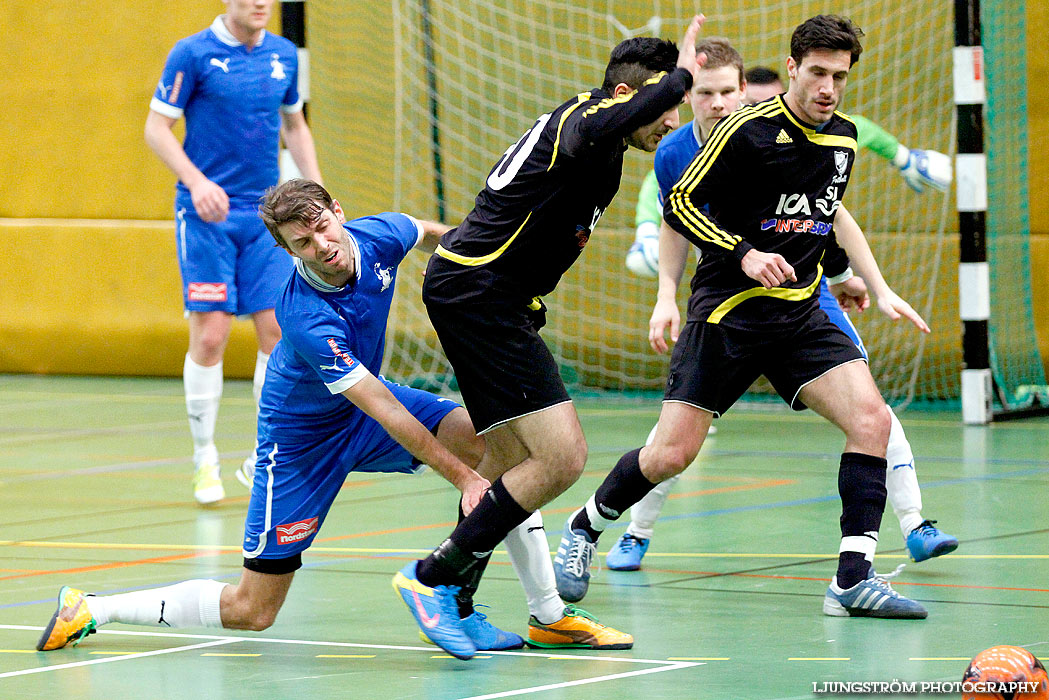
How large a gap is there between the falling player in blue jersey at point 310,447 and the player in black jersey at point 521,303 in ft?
0.35

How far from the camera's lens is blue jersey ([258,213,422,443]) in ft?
14.1

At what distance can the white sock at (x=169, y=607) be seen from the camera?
14.8 ft

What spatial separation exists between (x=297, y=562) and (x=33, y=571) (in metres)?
1.68

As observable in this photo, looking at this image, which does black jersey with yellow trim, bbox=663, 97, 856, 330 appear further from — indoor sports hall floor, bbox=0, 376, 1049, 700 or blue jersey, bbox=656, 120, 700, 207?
indoor sports hall floor, bbox=0, 376, 1049, 700

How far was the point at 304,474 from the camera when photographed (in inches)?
178

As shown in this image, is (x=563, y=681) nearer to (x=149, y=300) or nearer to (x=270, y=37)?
(x=270, y=37)

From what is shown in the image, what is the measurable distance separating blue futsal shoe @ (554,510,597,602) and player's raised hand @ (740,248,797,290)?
1054mm

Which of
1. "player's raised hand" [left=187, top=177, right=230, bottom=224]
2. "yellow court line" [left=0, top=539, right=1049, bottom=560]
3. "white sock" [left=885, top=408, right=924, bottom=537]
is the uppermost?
"player's raised hand" [left=187, top=177, right=230, bottom=224]

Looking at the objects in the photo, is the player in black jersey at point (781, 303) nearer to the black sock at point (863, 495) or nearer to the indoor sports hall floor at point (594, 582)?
the black sock at point (863, 495)

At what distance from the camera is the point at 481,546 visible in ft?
14.3

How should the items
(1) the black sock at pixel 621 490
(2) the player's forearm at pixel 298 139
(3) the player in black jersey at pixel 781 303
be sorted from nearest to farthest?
(3) the player in black jersey at pixel 781 303, (1) the black sock at pixel 621 490, (2) the player's forearm at pixel 298 139

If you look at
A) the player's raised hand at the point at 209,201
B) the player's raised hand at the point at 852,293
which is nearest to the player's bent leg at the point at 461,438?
the player's raised hand at the point at 852,293

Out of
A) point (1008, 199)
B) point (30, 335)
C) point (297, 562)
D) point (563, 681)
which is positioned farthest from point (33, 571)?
point (30, 335)

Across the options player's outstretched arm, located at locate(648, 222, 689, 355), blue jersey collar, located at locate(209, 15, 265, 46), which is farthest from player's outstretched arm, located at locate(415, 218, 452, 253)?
blue jersey collar, located at locate(209, 15, 265, 46)
